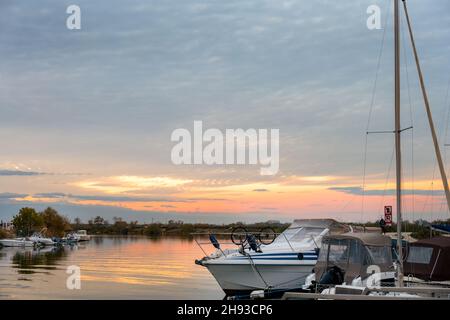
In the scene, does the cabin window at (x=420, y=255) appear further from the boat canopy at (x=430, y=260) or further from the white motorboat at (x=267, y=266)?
the white motorboat at (x=267, y=266)

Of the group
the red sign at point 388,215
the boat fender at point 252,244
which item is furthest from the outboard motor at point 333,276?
the red sign at point 388,215

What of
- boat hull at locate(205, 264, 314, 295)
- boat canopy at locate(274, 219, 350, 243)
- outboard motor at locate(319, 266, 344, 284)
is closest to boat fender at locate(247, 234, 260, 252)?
boat hull at locate(205, 264, 314, 295)

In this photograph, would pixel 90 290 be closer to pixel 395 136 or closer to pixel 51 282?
pixel 51 282

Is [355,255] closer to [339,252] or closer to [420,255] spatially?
[339,252]

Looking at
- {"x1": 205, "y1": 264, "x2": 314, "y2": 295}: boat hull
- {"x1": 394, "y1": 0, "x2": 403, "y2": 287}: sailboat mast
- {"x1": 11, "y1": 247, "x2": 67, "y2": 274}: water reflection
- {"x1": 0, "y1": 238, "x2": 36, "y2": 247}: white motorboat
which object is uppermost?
{"x1": 394, "y1": 0, "x2": 403, "y2": 287}: sailboat mast

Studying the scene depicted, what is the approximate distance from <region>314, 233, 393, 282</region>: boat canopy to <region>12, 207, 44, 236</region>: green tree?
13050cm

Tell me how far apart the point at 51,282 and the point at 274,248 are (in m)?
16.3

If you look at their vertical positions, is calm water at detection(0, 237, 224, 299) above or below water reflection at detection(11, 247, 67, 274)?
above

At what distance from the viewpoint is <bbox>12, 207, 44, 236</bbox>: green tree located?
145 m

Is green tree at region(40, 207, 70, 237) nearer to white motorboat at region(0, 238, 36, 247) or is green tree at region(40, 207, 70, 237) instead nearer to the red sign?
white motorboat at region(0, 238, 36, 247)

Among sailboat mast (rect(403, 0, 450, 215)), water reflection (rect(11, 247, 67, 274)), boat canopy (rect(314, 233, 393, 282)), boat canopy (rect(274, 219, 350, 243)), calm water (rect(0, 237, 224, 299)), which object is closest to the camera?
boat canopy (rect(314, 233, 393, 282))

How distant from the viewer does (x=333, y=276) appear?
22.5 meters

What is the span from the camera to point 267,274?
2944 centimetres
